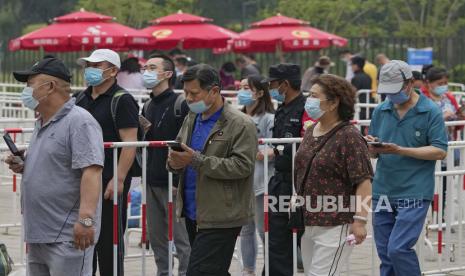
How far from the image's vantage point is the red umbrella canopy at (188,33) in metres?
26.0

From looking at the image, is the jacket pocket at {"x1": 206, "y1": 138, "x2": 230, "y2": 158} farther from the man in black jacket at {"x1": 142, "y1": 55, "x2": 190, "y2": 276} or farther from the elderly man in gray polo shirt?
the man in black jacket at {"x1": 142, "y1": 55, "x2": 190, "y2": 276}

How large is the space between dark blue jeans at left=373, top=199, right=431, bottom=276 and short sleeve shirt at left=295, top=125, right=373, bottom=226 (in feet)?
3.23

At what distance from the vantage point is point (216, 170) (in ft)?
22.3

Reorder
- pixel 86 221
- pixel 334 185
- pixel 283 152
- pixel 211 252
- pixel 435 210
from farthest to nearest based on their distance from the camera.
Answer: pixel 435 210 → pixel 283 152 → pixel 211 252 → pixel 334 185 → pixel 86 221

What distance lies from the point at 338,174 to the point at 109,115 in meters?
2.06

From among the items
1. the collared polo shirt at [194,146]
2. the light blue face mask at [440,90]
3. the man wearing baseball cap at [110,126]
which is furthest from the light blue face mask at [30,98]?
the light blue face mask at [440,90]

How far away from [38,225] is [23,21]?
1775 inches

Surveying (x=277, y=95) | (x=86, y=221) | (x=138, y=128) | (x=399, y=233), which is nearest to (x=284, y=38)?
(x=277, y=95)

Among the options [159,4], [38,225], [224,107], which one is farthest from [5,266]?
[159,4]

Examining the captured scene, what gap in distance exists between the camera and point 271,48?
27891 millimetres

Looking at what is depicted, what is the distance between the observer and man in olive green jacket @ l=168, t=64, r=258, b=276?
→ 6.84m

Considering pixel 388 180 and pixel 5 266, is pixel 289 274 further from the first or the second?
pixel 5 266

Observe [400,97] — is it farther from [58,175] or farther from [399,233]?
[58,175]

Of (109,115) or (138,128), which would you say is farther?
(138,128)
